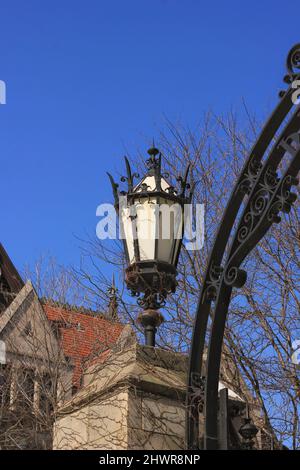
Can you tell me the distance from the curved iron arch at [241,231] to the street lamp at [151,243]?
0.79 metres

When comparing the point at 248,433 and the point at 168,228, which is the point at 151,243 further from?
the point at 248,433

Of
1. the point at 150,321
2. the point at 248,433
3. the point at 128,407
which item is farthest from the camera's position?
the point at 150,321

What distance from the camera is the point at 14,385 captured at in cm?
1708

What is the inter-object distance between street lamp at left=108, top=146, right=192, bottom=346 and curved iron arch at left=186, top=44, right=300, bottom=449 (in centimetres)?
79

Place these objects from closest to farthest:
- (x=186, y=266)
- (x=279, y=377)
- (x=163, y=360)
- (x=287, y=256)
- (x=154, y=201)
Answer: (x=163, y=360)
(x=154, y=201)
(x=279, y=377)
(x=287, y=256)
(x=186, y=266)

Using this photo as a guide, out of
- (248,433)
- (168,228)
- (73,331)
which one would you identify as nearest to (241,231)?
(248,433)

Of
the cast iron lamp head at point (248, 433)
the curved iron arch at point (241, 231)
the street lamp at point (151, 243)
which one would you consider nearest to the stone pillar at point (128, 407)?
the curved iron arch at point (241, 231)

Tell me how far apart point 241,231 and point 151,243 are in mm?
1164

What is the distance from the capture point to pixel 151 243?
5.41 m

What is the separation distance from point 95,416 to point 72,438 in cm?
21

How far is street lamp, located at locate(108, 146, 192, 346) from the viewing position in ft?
17.6

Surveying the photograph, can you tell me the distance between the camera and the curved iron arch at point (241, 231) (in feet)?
13.7

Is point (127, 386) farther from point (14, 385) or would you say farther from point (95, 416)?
point (14, 385)
